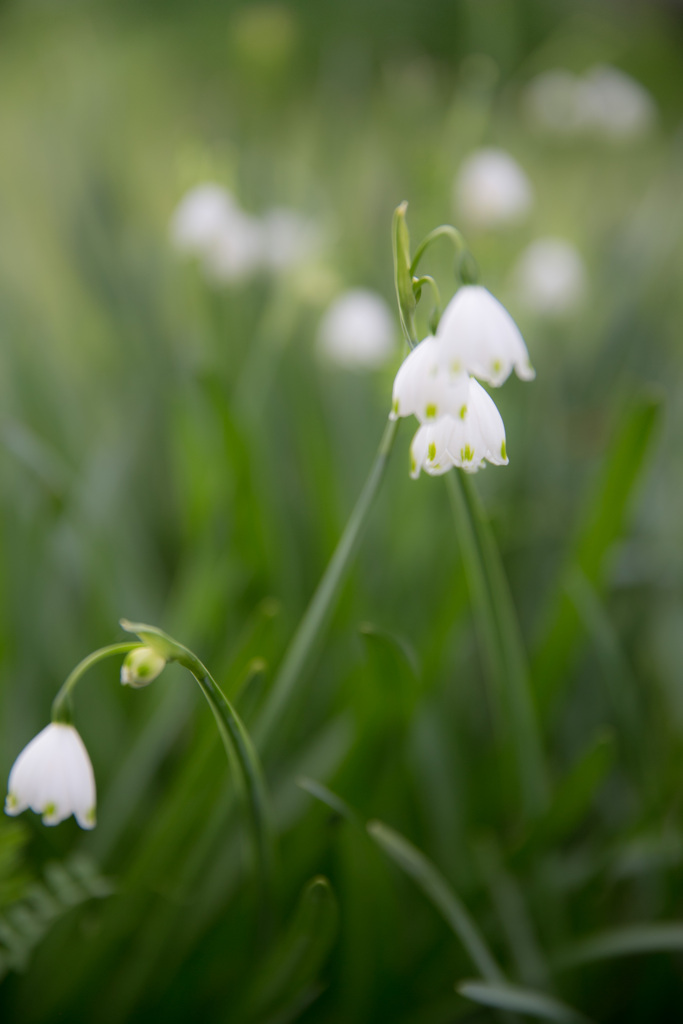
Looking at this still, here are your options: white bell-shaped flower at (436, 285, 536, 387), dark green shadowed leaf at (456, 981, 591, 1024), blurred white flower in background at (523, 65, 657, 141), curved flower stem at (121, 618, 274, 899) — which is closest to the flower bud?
curved flower stem at (121, 618, 274, 899)

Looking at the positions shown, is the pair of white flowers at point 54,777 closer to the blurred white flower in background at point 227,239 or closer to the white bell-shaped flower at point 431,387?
the white bell-shaped flower at point 431,387

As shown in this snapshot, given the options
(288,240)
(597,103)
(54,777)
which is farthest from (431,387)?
(597,103)

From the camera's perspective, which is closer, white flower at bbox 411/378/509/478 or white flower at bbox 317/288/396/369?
white flower at bbox 411/378/509/478

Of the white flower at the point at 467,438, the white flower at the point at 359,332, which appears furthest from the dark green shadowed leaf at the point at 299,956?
the white flower at the point at 359,332

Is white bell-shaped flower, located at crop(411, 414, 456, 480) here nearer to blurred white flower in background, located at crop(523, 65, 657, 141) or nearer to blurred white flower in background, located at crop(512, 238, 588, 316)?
blurred white flower in background, located at crop(512, 238, 588, 316)

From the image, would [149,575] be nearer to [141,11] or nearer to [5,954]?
[5,954]

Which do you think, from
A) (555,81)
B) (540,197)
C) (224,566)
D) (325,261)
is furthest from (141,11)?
(224,566)
